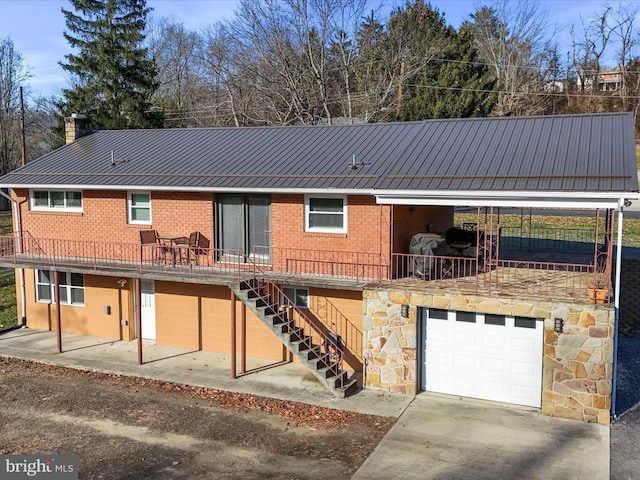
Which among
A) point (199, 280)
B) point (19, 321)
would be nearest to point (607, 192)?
point (199, 280)

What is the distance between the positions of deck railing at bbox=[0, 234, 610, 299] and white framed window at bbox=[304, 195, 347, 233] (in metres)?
0.64

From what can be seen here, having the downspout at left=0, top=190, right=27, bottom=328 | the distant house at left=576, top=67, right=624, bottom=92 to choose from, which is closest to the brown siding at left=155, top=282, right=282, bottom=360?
the downspout at left=0, top=190, right=27, bottom=328

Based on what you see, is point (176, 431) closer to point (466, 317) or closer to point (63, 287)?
point (466, 317)

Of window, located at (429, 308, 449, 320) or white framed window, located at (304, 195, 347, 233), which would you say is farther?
white framed window, located at (304, 195, 347, 233)

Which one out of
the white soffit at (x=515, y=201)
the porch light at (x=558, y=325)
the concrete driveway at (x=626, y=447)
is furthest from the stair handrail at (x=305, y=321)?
the concrete driveway at (x=626, y=447)

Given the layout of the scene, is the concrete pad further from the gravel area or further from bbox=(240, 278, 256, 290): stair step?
bbox=(240, 278, 256, 290): stair step

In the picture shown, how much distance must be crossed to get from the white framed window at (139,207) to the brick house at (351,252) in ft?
0.16

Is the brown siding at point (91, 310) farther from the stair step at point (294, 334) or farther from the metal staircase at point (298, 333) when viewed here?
the stair step at point (294, 334)

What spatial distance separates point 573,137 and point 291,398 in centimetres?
954

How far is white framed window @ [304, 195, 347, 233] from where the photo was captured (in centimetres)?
1519

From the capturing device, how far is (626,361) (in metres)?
15.7

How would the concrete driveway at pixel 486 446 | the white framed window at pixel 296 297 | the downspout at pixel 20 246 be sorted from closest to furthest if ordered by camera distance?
1. the concrete driveway at pixel 486 446
2. the white framed window at pixel 296 297
3. the downspout at pixel 20 246

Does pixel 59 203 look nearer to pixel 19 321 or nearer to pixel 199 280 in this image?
pixel 19 321

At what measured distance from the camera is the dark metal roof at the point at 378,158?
44.2 feet
